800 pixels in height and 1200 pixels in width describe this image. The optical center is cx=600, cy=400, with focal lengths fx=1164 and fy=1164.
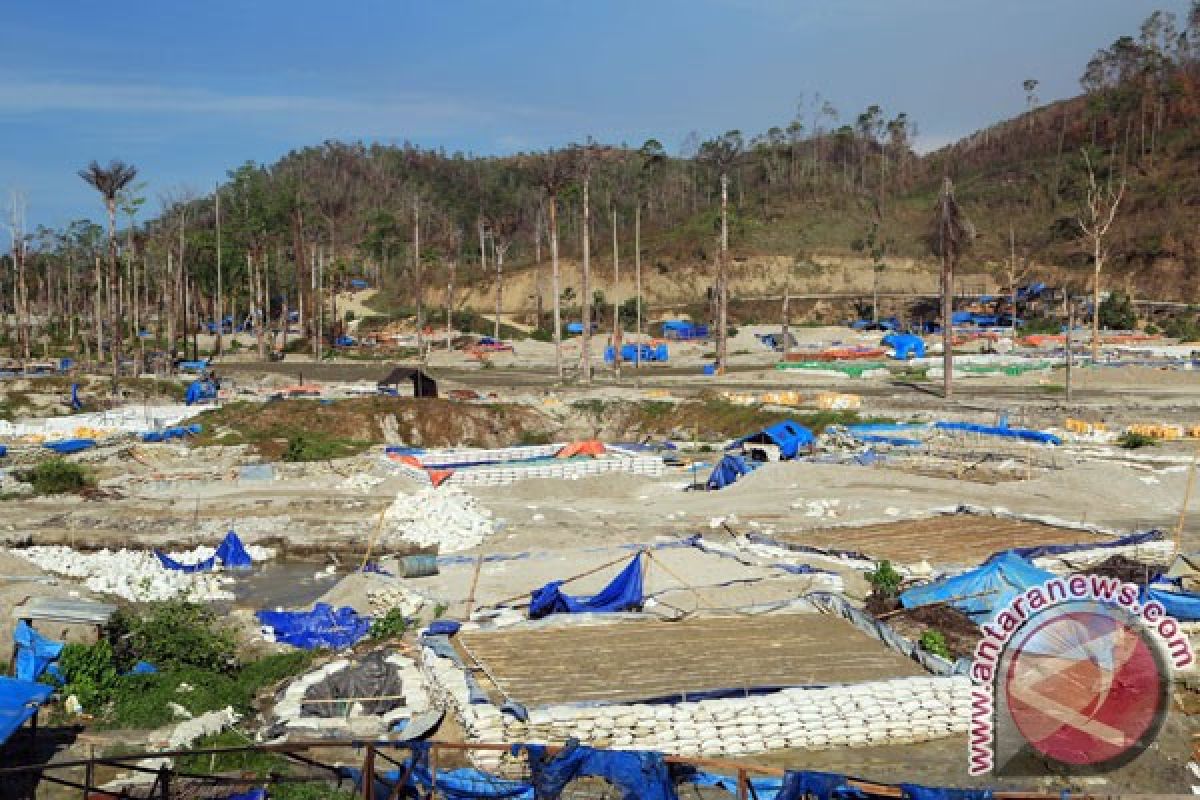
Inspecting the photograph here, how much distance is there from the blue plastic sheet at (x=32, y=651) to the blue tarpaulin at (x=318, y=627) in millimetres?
3265

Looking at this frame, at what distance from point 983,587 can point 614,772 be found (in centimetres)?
890

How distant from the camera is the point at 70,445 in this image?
105 feet

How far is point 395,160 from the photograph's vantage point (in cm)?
14975

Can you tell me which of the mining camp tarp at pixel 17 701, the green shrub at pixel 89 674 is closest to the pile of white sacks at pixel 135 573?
the green shrub at pixel 89 674

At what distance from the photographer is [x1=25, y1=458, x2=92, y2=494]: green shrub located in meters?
26.5

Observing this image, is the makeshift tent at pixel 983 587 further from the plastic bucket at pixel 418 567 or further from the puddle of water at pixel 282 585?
the puddle of water at pixel 282 585

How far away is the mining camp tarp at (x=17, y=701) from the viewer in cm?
1110

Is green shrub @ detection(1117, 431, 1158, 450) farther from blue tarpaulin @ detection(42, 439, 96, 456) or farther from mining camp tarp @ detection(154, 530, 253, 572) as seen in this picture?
blue tarpaulin @ detection(42, 439, 96, 456)

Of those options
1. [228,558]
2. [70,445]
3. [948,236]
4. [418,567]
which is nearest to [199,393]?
[70,445]

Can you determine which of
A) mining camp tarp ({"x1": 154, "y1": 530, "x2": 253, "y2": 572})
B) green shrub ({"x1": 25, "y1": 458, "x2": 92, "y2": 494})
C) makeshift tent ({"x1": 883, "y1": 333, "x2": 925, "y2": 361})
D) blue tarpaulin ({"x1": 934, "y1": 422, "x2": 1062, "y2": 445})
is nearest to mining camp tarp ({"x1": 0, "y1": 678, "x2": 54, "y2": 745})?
mining camp tarp ({"x1": 154, "y1": 530, "x2": 253, "y2": 572})

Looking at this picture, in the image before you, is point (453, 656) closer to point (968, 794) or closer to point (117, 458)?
point (968, 794)

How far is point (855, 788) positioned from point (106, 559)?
51.7 feet

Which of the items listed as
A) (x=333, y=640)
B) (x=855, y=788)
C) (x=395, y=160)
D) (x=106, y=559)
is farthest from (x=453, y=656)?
(x=395, y=160)

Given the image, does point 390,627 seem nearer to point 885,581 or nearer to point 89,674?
point 89,674
